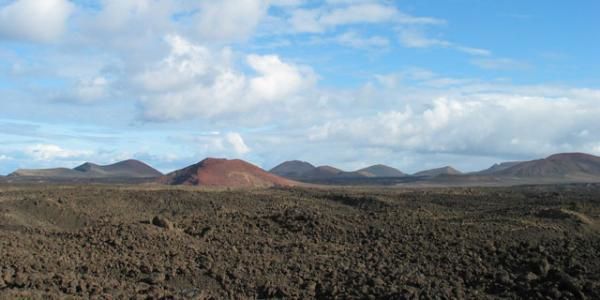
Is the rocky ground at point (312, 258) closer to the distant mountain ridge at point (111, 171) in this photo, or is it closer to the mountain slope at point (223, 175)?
the mountain slope at point (223, 175)

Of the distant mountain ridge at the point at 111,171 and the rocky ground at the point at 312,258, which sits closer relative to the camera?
the rocky ground at the point at 312,258

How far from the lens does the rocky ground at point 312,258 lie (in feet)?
41.3

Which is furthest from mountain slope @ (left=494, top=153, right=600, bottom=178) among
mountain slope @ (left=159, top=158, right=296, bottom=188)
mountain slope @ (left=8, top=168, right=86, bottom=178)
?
mountain slope @ (left=8, top=168, right=86, bottom=178)

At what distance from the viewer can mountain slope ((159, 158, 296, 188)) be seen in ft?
259

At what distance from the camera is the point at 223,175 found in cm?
8106

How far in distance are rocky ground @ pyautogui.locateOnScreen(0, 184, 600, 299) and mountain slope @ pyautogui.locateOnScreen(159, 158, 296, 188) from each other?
177ft

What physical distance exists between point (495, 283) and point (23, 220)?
19491mm

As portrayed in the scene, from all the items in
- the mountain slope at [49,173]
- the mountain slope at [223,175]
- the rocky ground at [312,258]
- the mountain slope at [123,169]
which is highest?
the mountain slope at [123,169]

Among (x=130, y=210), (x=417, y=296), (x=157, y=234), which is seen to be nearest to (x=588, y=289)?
(x=417, y=296)

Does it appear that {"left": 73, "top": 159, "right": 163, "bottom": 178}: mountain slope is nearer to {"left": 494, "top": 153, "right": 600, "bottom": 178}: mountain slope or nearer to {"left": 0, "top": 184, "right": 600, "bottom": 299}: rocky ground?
{"left": 494, "top": 153, "right": 600, "bottom": 178}: mountain slope

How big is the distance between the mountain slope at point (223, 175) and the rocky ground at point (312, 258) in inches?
2119

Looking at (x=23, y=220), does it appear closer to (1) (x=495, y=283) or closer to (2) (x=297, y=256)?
(2) (x=297, y=256)

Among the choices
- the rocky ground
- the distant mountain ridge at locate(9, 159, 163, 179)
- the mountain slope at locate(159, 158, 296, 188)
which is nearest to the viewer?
the rocky ground

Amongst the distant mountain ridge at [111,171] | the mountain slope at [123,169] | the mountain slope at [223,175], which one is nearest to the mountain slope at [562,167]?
the mountain slope at [223,175]
